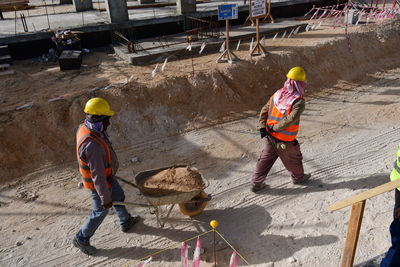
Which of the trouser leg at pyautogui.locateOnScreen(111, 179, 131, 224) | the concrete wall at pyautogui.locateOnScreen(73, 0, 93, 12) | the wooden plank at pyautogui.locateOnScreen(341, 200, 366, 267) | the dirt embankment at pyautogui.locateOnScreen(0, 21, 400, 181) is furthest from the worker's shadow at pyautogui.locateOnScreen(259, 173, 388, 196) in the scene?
the concrete wall at pyautogui.locateOnScreen(73, 0, 93, 12)

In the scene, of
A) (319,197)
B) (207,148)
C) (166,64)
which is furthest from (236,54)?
(319,197)

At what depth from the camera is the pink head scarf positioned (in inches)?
200

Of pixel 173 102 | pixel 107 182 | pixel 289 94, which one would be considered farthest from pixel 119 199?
pixel 173 102

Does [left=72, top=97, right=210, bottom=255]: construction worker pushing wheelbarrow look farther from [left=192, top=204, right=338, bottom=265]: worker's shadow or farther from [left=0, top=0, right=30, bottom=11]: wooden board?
[left=0, top=0, right=30, bottom=11]: wooden board

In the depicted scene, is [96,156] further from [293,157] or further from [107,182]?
[293,157]

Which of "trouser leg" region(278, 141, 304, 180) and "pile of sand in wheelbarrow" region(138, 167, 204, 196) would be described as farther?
"trouser leg" region(278, 141, 304, 180)

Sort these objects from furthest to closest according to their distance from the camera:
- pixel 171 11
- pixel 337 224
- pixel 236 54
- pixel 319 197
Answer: pixel 171 11, pixel 236 54, pixel 319 197, pixel 337 224

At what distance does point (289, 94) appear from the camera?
5.18 metres

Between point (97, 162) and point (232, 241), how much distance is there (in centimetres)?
225

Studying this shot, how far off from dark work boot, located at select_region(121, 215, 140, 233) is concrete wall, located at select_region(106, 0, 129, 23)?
894 cm

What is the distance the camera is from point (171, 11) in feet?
47.6

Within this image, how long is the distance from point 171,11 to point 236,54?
17.5 feet

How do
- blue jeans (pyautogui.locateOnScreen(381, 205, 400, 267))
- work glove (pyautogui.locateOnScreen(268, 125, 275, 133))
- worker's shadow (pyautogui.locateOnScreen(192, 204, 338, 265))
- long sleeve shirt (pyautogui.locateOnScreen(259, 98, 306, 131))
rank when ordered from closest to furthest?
blue jeans (pyautogui.locateOnScreen(381, 205, 400, 267)) → worker's shadow (pyautogui.locateOnScreen(192, 204, 338, 265)) → long sleeve shirt (pyautogui.locateOnScreen(259, 98, 306, 131)) → work glove (pyautogui.locateOnScreen(268, 125, 275, 133))

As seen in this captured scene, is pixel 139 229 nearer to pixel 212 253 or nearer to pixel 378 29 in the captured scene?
pixel 212 253
